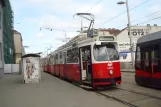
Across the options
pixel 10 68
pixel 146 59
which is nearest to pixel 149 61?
pixel 146 59

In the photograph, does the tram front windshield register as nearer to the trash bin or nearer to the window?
the window

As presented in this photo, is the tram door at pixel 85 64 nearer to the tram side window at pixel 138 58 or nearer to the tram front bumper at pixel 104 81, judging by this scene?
the tram front bumper at pixel 104 81

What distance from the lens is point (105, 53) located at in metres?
16.3

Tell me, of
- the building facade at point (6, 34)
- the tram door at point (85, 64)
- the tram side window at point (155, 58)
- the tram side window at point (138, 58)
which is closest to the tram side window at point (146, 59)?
the tram side window at point (155, 58)

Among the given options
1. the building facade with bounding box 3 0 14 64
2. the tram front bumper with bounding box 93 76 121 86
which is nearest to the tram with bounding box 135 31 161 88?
the tram front bumper with bounding box 93 76 121 86

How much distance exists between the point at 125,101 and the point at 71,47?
9.81 metres

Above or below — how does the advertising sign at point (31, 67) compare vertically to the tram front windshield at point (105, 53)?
below

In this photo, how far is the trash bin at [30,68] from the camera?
24719 mm

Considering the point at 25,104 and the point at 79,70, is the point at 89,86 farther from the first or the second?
the point at 25,104

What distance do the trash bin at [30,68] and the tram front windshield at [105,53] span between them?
31.8ft

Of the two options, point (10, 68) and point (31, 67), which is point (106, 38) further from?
point (10, 68)

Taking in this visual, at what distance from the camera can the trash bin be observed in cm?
2472

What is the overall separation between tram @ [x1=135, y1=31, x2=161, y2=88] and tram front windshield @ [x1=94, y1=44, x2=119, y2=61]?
1.41 m

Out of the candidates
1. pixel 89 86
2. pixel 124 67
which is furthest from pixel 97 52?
pixel 124 67
